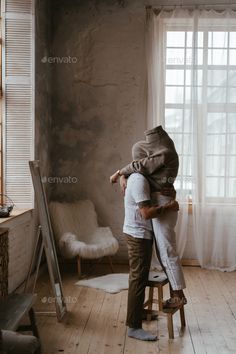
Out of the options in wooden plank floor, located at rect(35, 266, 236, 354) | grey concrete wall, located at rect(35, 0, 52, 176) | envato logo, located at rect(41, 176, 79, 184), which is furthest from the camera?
envato logo, located at rect(41, 176, 79, 184)

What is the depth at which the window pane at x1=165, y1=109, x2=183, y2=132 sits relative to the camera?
19.4 ft

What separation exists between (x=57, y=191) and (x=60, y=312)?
239cm

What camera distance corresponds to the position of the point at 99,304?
4535 millimetres

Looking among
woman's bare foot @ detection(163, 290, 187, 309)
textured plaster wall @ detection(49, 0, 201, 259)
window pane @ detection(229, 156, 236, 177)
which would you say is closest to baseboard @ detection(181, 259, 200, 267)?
textured plaster wall @ detection(49, 0, 201, 259)

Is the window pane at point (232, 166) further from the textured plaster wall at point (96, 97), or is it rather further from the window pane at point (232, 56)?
the window pane at point (232, 56)

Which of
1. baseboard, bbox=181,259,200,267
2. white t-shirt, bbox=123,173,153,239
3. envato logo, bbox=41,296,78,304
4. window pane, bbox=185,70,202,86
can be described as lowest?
envato logo, bbox=41,296,78,304

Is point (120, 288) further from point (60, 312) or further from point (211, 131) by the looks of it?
point (211, 131)

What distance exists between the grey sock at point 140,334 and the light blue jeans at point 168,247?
40cm

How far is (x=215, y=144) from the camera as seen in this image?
5883 millimetres

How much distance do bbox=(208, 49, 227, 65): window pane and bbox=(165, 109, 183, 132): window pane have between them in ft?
2.31

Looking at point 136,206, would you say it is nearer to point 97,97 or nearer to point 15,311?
point 15,311

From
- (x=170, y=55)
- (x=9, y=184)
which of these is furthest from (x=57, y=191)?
(x=170, y=55)

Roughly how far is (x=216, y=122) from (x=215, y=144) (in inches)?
10.6

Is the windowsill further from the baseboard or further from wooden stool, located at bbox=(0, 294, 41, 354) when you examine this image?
the baseboard
